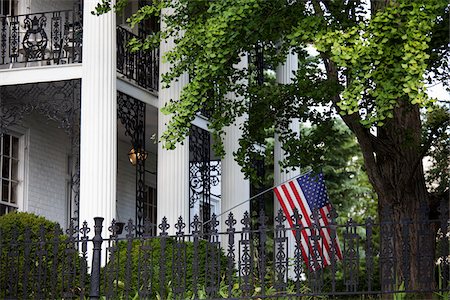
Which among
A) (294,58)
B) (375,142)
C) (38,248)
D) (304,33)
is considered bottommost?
(38,248)

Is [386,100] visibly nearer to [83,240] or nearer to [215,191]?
[83,240]

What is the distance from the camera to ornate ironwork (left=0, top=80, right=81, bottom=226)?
64.5ft

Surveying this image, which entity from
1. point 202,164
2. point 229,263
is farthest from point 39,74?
point 229,263

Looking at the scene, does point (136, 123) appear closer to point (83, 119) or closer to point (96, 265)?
point (83, 119)

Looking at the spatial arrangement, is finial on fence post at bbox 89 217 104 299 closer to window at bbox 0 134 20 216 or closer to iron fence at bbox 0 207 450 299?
iron fence at bbox 0 207 450 299

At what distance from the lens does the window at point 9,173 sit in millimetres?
21797

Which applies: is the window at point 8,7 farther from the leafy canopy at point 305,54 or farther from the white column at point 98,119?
A: the leafy canopy at point 305,54

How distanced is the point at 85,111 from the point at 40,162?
12.0 feet

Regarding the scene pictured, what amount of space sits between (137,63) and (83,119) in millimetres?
2513

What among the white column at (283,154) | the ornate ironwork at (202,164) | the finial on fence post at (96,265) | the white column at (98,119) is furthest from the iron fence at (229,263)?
the white column at (283,154)

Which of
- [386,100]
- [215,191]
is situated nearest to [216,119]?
[386,100]

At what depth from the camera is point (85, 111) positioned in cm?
1934

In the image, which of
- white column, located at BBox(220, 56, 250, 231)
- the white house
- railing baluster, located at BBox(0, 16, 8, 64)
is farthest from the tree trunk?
railing baluster, located at BBox(0, 16, 8, 64)

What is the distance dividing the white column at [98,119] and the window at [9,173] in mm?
3177
